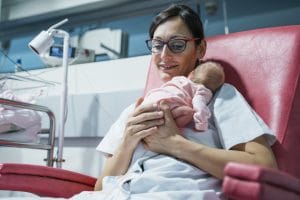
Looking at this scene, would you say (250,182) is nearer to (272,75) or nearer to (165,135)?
(165,135)

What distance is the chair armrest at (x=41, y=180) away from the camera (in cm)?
123

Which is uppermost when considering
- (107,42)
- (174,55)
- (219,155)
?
(107,42)

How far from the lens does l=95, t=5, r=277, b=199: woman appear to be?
102 centimetres

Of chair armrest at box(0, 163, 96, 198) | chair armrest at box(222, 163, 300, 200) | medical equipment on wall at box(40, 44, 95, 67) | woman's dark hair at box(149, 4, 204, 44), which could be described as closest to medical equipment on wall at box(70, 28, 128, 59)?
medical equipment on wall at box(40, 44, 95, 67)

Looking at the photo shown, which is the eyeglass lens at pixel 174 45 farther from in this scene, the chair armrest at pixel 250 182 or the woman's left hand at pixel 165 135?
the chair armrest at pixel 250 182

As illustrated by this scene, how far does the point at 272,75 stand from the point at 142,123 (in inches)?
17.7

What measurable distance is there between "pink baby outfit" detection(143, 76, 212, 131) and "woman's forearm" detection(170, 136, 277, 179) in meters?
0.08

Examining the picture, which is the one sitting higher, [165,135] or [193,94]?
[193,94]

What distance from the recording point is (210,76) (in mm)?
1198

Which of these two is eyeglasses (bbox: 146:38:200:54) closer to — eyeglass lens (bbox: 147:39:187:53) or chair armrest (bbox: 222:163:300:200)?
eyeglass lens (bbox: 147:39:187:53)

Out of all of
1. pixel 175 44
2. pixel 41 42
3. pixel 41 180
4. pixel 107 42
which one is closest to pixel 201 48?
pixel 175 44

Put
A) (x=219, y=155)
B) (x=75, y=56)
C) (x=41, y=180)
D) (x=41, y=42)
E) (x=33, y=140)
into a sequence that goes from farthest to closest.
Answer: (x=75, y=56), (x=33, y=140), (x=41, y=42), (x=41, y=180), (x=219, y=155)

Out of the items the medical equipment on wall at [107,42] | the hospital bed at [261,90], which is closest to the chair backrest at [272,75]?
the hospital bed at [261,90]

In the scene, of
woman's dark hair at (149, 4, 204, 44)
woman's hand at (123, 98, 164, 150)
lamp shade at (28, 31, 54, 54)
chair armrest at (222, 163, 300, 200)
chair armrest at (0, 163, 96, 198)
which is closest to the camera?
chair armrest at (222, 163, 300, 200)
